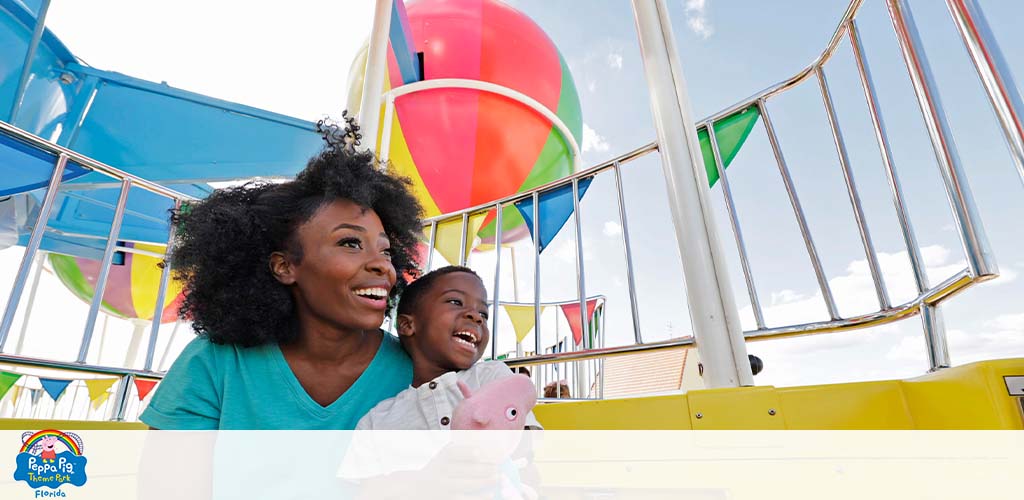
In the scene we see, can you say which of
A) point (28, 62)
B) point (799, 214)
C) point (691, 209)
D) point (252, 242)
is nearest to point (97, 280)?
point (252, 242)

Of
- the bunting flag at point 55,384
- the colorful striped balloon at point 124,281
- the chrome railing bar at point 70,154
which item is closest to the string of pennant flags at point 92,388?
the bunting flag at point 55,384

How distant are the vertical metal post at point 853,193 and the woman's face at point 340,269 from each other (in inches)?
48.0

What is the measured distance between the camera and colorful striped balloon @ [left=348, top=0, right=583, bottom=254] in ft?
11.3

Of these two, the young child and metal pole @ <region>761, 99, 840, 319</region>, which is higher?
metal pole @ <region>761, 99, 840, 319</region>

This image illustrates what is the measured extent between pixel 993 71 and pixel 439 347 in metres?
1.18

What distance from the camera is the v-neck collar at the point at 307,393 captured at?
1.13m

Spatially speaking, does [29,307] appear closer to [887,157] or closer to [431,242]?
[431,242]

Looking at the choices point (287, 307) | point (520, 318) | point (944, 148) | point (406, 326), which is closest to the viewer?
point (944, 148)

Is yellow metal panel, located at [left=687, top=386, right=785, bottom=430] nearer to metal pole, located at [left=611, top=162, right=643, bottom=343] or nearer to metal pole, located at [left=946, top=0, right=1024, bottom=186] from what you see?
metal pole, located at [left=611, top=162, right=643, bottom=343]

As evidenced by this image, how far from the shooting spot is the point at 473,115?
3.51 metres

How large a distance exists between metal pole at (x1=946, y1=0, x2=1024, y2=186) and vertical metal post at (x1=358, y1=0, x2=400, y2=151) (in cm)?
205
